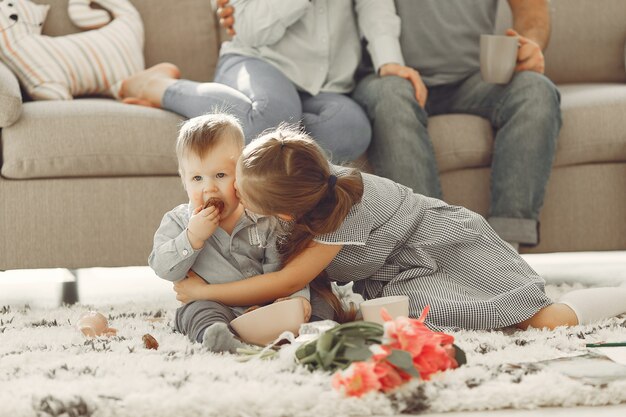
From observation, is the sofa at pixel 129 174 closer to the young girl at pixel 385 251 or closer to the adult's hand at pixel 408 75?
the adult's hand at pixel 408 75

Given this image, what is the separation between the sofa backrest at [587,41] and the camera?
2852 millimetres

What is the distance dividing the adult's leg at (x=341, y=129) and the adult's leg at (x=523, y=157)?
355mm

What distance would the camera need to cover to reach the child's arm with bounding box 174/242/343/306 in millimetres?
1579

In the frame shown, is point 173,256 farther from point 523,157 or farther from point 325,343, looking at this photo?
point 523,157

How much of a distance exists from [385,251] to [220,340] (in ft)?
1.30

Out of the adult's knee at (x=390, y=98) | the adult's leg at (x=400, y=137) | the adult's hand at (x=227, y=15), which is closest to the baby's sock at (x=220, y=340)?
the adult's leg at (x=400, y=137)

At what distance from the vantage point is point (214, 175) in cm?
161

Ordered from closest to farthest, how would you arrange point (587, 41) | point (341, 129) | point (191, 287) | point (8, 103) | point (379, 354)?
point (379, 354), point (191, 287), point (8, 103), point (341, 129), point (587, 41)

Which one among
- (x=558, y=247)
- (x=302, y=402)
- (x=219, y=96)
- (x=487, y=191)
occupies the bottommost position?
(x=558, y=247)

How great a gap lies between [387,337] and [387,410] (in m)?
0.11

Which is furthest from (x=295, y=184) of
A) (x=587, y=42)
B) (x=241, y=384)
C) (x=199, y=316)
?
(x=587, y=42)

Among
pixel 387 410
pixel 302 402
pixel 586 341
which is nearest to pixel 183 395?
pixel 302 402

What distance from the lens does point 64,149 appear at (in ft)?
6.86

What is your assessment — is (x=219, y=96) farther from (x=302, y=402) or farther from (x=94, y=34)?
(x=302, y=402)
